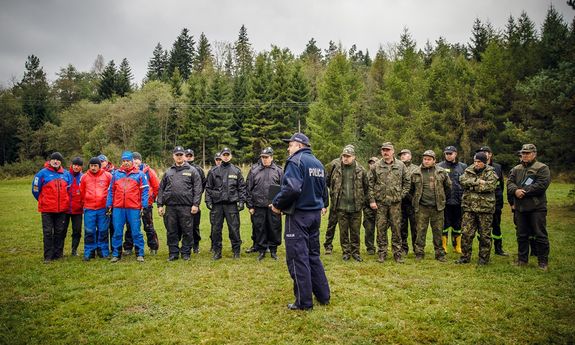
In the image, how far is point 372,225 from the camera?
29.8 feet

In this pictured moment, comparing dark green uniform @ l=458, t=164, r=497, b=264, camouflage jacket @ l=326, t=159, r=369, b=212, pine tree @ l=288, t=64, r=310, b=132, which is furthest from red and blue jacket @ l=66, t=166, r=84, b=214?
pine tree @ l=288, t=64, r=310, b=132

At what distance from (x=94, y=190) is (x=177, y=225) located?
2.16 meters

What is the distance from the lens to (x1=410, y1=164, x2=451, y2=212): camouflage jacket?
27.6ft

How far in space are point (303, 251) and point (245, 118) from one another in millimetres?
39869

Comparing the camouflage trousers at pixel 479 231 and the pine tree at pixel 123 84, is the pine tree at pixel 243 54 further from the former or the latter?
the camouflage trousers at pixel 479 231

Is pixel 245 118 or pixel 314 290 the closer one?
pixel 314 290

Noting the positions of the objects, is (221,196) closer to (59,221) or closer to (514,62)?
(59,221)

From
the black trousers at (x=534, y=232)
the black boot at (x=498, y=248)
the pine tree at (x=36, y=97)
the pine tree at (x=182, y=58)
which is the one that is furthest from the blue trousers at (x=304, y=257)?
the pine tree at (x=182, y=58)

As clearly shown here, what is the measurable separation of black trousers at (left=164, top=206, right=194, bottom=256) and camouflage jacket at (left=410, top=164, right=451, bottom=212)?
547 centimetres

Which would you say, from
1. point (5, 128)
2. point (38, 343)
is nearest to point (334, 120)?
point (38, 343)

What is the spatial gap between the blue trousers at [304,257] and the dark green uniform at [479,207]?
415cm

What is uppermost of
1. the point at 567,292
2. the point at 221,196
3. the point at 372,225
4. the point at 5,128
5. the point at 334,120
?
the point at 5,128

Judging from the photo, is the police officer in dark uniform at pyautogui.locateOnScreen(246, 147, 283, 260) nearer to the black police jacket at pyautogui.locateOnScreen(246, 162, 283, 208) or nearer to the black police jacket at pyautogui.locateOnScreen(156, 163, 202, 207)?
the black police jacket at pyautogui.locateOnScreen(246, 162, 283, 208)

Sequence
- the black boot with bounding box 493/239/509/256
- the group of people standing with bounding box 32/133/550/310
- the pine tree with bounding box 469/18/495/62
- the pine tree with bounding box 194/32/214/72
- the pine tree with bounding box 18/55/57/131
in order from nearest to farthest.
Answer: the group of people standing with bounding box 32/133/550/310 → the black boot with bounding box 493/239/509/256 → the pine tree with bounding box 469/18/495/62 → the pine tree with bounding box 18/55/57/131 → the pine tree with bounding box 194/32/214/72
